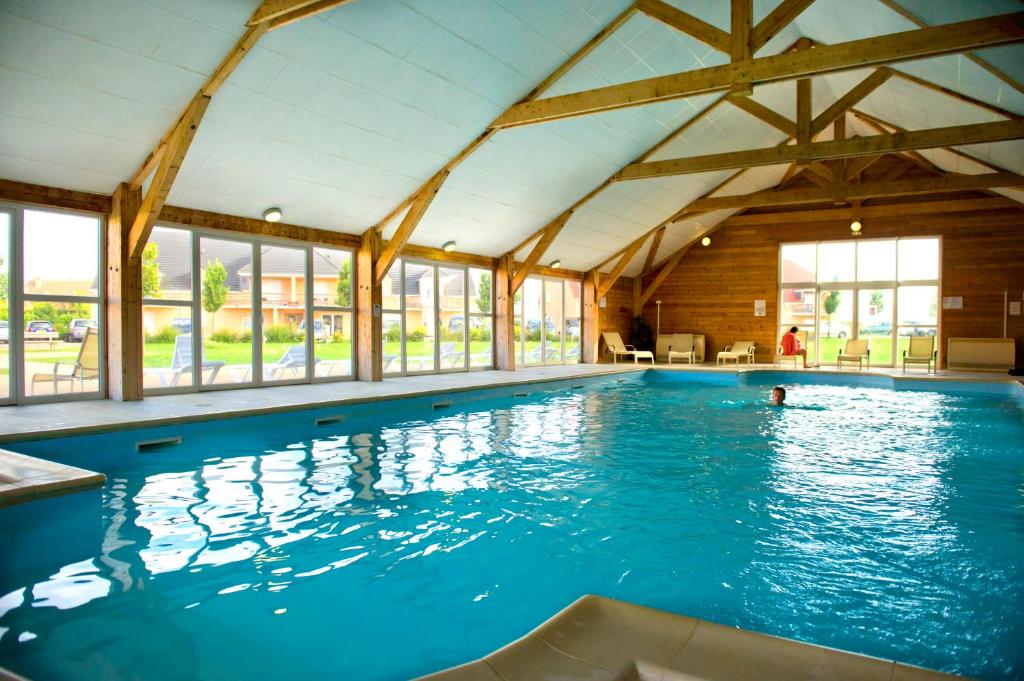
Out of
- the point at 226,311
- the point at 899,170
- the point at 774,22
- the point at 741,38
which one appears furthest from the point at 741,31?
the point at 899,170

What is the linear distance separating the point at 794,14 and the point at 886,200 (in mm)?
9768

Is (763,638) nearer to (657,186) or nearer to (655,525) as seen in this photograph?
(655,525)

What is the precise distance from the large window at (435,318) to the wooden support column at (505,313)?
15cm

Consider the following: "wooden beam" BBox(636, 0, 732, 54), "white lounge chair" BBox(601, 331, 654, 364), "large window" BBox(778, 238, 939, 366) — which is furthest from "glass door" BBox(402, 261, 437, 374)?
"large window" BBox(778, 238, 939, 366)

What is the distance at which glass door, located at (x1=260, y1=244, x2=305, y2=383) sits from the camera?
9086 millimetres

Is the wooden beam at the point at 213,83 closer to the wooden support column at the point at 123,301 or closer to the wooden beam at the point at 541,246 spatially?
the wooden support column at the point at 123,301

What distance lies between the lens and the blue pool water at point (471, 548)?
8.13ft

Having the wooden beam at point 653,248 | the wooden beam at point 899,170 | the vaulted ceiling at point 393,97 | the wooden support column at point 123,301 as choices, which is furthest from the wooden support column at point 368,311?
the wooden beam at point 899,170

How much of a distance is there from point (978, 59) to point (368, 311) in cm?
810

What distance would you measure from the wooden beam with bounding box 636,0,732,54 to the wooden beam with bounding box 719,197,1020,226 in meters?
8.97

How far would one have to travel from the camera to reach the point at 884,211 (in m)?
14.6

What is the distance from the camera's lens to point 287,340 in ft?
30.8

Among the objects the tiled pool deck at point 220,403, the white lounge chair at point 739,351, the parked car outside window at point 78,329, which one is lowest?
the tiled pool deck at point 220,403

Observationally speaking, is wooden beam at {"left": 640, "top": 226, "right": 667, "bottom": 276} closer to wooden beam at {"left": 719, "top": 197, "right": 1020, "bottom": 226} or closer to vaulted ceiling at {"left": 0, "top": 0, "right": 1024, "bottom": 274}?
wooden beam at {"left": 719, "top": 197, "right": 1020, "bottom": 226}
